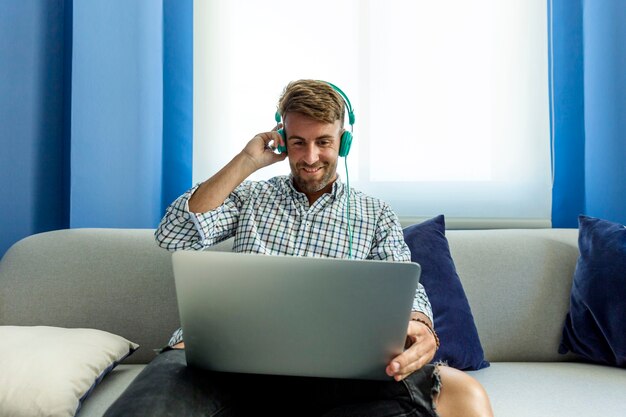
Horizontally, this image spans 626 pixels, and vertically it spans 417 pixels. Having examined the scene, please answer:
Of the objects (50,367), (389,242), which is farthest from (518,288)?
(50,367)

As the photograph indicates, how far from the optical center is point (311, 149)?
5.27ft

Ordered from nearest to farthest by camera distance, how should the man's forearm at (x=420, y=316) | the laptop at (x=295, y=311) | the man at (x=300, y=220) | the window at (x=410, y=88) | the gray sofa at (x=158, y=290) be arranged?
the laptop at (x=295, y=311), the man at (x=300, y=220), the man's forearm at (x=420, y=316), the gray sofa at (x=158, y=290), the window at (x=410, y=88)

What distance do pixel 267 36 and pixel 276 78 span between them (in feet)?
0.56

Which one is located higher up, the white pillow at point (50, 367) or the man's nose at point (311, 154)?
the man's nose at point (311, 154)

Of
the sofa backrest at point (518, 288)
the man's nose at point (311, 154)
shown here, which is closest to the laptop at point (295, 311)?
the man's nose at point (311, 154)

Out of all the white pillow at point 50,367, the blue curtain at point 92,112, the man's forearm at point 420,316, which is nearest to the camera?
the white pillow at point 50,367

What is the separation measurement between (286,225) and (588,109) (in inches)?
49.9

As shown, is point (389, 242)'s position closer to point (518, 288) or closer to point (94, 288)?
point (518, 288)

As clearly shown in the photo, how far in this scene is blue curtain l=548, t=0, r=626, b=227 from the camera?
218cm

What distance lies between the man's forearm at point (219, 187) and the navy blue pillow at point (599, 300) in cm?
99

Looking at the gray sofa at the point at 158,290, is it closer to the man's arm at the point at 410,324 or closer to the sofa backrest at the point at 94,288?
the sofa backrest at the point at 94,288

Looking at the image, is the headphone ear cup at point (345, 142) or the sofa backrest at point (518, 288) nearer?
the headphone ear cup at point (345, 142)

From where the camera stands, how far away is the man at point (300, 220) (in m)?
1.15

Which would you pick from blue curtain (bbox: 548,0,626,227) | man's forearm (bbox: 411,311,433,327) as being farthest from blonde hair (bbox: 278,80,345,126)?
blue curtain (bbox: 548,0,626,227)
